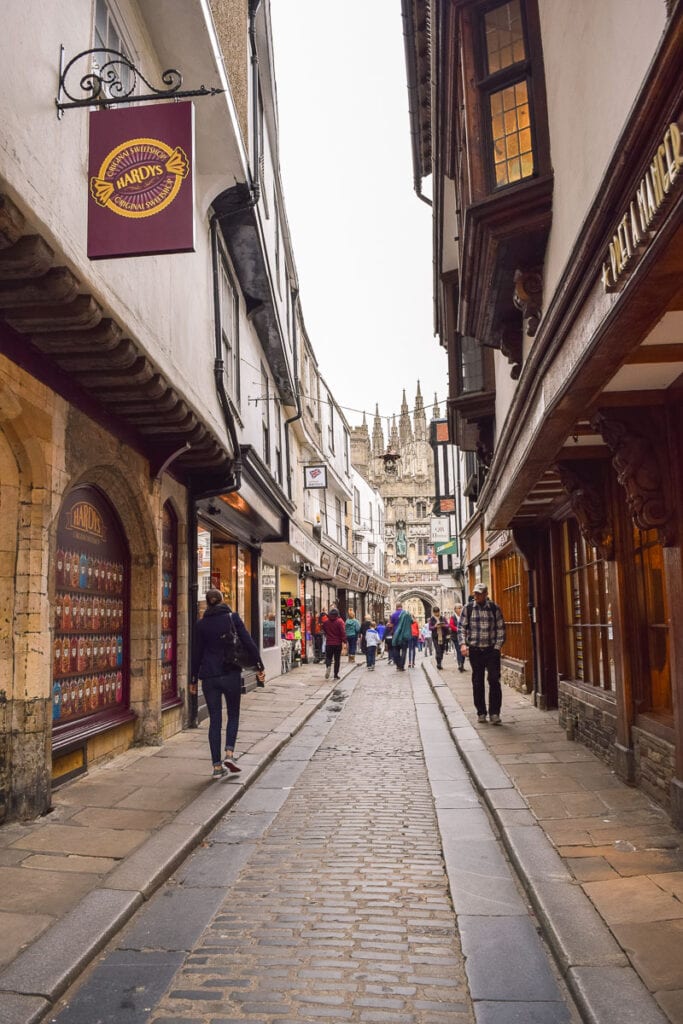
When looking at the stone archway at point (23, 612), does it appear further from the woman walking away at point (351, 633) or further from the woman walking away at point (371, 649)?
the woman walking away at point (351, 633)

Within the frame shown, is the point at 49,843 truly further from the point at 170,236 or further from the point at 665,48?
the point at 665,48

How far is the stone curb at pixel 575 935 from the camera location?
10.4ft

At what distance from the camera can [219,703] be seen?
770 centimetres

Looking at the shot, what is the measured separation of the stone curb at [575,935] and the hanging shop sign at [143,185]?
4626 millimetres

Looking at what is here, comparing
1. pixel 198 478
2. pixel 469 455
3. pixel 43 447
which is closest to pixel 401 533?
pixel 469 455

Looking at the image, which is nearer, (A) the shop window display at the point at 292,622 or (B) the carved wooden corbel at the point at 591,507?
(B) the carved wooden corbel at the point at 591,507

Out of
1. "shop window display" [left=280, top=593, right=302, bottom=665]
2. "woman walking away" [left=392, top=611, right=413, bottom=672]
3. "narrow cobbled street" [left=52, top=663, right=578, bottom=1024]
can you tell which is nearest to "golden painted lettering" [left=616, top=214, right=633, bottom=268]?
"narrow cobbled street" [left=52, top=663, right=578, bottom=1024]

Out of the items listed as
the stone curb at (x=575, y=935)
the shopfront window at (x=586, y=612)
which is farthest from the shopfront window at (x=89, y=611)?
the shopfront window at (x=586, y=612)

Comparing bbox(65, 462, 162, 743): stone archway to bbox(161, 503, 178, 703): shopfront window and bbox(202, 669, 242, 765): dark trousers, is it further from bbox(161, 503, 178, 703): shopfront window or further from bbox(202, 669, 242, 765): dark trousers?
bbox(202, 669, 242, 765): dark trousers

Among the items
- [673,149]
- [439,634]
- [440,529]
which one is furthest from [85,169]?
[440,529]

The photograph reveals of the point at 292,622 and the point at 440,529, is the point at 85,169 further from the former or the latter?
the point at 440,529

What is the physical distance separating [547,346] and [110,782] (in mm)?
5560

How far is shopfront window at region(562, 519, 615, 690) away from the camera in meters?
8.68

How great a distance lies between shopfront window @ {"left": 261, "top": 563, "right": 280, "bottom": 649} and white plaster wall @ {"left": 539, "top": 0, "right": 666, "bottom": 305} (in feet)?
44.4
